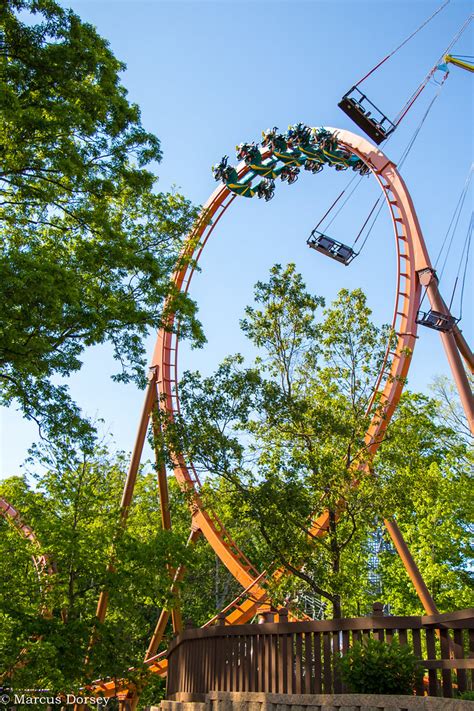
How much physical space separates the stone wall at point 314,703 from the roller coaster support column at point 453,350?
24.1 feet

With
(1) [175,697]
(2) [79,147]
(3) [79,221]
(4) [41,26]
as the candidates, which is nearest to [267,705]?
(1) [175,697]

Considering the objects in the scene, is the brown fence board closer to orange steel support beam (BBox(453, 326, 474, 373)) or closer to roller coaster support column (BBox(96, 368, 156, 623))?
orange steel support beam (BBox(453, 326, 474, 373))

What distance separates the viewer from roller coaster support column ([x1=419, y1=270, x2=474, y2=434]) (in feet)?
42.4

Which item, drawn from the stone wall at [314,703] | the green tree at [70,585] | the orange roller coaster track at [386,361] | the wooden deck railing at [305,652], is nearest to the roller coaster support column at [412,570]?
the orange roller coaster track at [386,361]

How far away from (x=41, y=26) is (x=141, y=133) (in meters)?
2.01

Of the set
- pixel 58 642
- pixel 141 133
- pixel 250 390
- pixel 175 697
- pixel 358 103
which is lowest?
pixel 175 697

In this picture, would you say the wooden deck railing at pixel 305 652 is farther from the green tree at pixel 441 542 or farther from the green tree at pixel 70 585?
the green tree at pixel 441 542

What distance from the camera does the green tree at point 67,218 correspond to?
8.20 metres

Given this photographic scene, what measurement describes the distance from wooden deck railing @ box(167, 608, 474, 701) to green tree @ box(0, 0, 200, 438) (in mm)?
3363

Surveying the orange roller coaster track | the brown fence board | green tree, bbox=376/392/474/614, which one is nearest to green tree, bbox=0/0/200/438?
the orange roller coaster track

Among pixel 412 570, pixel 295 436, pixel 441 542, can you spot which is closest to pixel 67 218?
pixel 295 436

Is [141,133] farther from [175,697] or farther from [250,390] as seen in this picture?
[175,697]

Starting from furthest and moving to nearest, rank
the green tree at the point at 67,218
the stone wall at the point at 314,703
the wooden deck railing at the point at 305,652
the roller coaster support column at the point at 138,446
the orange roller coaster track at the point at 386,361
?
the roller coaster support column at the point at 138,446, the orange roller coaster track at the point at 386,361, the green tree at the point at 67,218, the wooden deck railing at the point at 305,652, the stone wall at the point at 314,703

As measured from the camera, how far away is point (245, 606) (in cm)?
1697
